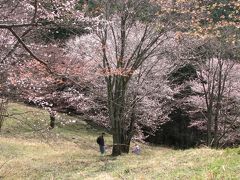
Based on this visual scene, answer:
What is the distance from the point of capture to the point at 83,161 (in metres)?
21.2

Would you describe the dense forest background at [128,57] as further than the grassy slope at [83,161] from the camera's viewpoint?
Yes

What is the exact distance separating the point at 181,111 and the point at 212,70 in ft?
50.4

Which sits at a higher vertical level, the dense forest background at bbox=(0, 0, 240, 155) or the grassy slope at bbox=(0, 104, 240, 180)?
the dense forest background at bbox=(0, 0, 240, 155)

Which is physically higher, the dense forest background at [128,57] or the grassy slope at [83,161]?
the dense forest background at [128,57]

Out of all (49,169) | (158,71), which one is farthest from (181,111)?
(49,169)

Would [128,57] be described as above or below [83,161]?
above

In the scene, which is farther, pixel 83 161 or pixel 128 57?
pixel 128 57

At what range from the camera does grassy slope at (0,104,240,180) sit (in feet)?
26.3

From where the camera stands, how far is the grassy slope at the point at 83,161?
26.3 feet

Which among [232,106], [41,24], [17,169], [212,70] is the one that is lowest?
[17,169]

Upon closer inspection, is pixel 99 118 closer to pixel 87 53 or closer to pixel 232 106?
pixel 87 53

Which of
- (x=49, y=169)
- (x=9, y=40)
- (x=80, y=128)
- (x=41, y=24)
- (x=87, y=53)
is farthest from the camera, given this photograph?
(x=80, y=128)

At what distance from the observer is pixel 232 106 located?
1458 inches

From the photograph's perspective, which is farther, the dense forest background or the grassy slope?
the dense forest background
